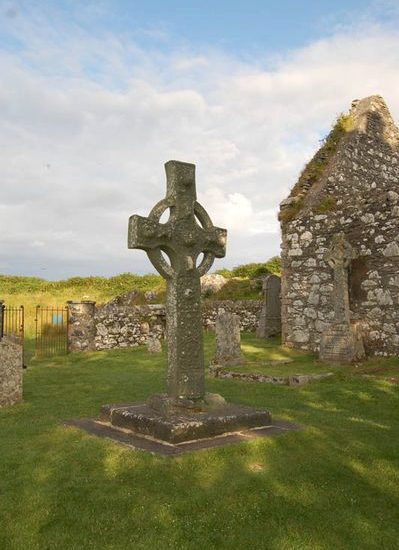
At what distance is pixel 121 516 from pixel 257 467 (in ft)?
4.87

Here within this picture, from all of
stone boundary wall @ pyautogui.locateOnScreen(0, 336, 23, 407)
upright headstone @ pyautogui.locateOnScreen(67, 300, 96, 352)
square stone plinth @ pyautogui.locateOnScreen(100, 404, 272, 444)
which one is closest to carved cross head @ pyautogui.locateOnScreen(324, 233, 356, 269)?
square stone plinth @ pyautogui.locateOnScreen(100, 404, 272, 444)

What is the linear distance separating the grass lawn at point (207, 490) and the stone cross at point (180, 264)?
1.19 meters

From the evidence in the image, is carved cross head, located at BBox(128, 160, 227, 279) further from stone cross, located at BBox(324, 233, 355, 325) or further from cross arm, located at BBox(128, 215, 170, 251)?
stone cross, located at BBox(324, 233, 355, 325)

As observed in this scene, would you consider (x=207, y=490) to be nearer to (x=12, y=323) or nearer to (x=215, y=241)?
(x=215, y=241)

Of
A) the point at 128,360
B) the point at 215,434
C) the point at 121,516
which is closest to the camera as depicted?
the point at 121,516

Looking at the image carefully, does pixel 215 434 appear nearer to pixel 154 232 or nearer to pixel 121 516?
pixel 121 516

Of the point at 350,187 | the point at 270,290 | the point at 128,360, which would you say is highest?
the point at 350,187

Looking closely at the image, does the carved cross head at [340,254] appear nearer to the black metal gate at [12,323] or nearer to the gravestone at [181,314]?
the gravestone at [181,314]

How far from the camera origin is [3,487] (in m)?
4.55

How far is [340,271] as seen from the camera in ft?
40.8

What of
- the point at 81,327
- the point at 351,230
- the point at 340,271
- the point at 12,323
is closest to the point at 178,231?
the point at 340,271

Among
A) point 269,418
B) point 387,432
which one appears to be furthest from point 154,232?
point 387,432

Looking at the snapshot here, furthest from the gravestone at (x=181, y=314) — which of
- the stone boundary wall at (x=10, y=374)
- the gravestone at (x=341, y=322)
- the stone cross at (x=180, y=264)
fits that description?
the gravestone at (x=341, y=322)

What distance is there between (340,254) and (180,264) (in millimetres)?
7122
